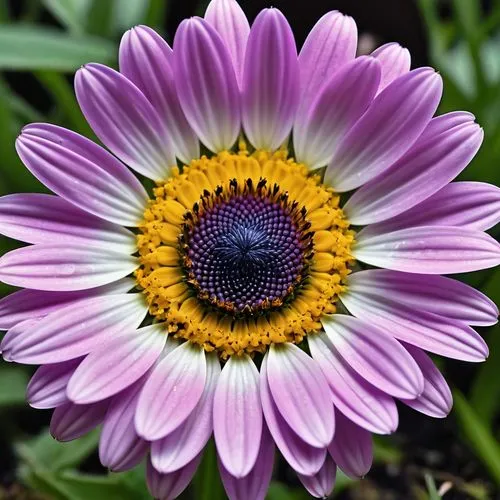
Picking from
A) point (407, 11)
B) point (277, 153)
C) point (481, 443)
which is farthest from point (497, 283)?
point (407, 11)

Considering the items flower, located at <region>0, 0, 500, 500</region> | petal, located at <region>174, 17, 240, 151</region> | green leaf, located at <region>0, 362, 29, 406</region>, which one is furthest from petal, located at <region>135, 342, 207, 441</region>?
green leaf, located at <region>0, 362, 29, 406</region>

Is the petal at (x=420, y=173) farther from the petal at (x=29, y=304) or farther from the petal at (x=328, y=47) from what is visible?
the petal at (x=29, y=304)

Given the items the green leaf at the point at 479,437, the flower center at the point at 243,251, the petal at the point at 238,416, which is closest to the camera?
the petal at the point at 238,416

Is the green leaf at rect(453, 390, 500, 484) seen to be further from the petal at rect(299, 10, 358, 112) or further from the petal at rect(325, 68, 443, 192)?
the petal at rect(299, 10, 358, 112)

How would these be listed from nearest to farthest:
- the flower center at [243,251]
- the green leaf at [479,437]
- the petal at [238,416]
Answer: the petal at [238,416], the flower center at [243,251], the green leaf at [479,437]

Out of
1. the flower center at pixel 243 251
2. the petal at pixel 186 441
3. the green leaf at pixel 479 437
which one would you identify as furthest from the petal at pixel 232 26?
the green leaf at pixel 479 437

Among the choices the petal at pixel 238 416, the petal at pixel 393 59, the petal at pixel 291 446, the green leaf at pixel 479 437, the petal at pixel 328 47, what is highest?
the petal at pixel 393 59

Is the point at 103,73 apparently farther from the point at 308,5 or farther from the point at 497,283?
the point at 308,5
